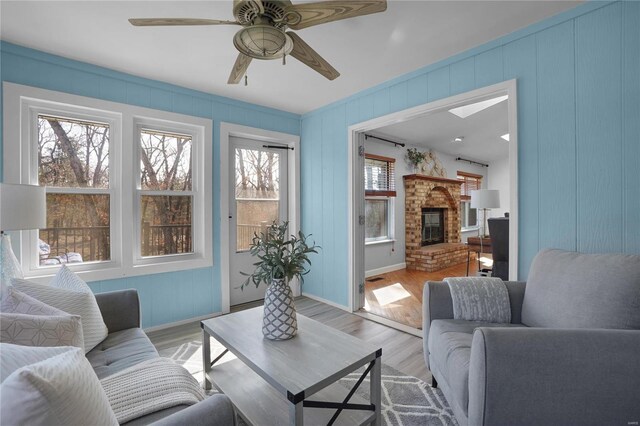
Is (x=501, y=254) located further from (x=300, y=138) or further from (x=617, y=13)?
(x=300, y=138)

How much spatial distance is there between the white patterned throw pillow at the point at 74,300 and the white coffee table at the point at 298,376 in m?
0.58

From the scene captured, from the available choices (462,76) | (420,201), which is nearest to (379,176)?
(420,201)

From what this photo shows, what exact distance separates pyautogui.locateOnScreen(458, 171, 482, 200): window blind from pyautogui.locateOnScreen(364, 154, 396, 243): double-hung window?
2.93 metres

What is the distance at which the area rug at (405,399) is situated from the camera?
1679mm

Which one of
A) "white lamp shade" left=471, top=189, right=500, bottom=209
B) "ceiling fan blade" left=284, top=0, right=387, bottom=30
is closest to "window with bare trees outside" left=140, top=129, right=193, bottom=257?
"ceiling fan blade" left=284, top=0, right=387, bottom=30

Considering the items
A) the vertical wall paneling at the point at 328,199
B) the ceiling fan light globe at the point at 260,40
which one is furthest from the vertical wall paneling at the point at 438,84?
the ceiling fan light globe at the point at 260,40

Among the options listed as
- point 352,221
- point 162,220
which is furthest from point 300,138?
point 162,220

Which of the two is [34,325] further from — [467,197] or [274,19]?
[467,197]

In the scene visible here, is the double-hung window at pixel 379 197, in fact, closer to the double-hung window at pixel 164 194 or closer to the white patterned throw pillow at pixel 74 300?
the double-hung window at pixel 164 194

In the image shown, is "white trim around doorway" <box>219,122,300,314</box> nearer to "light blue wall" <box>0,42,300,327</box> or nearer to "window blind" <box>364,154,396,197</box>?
"light blue wall" <box>0,42,300,327</box>

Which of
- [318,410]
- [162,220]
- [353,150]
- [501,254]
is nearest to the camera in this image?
[318,410]

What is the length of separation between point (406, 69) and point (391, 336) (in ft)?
8.16

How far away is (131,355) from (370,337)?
1.95 metres

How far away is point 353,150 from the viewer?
342 centimetres
